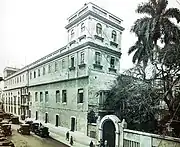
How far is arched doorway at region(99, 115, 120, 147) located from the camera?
1890 mm

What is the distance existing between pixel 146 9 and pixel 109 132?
97 centimetres

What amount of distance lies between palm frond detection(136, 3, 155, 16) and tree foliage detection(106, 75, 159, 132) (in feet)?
1.64

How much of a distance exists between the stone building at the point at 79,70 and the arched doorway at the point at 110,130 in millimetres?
105

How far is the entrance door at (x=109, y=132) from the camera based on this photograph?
6.24 feet

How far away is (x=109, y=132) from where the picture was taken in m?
1.93

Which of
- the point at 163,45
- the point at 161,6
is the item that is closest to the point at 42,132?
the point at 163,45

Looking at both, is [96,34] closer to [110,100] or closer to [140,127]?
[110,100]

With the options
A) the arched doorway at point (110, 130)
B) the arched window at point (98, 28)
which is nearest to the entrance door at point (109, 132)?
the arched doorway at point (110, 130)

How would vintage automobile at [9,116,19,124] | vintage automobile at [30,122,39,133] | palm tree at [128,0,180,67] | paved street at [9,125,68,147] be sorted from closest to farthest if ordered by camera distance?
palm tree at [128,0,180,67], paved street at [9,125,68,147], vintage automobile at [30,122,39,133], vintage automobile at [9,116,19,124]

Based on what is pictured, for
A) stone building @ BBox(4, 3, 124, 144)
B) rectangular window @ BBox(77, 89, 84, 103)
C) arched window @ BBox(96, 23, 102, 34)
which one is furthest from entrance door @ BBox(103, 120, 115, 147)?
arched window @ BBox(96, 23, 102, 34)

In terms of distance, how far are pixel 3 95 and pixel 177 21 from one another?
5.26ft

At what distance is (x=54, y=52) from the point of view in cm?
206

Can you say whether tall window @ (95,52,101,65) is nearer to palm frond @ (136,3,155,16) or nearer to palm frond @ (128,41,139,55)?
palm frond @ (128,41,139,55)

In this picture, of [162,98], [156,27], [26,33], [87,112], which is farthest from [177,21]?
[26,33]
